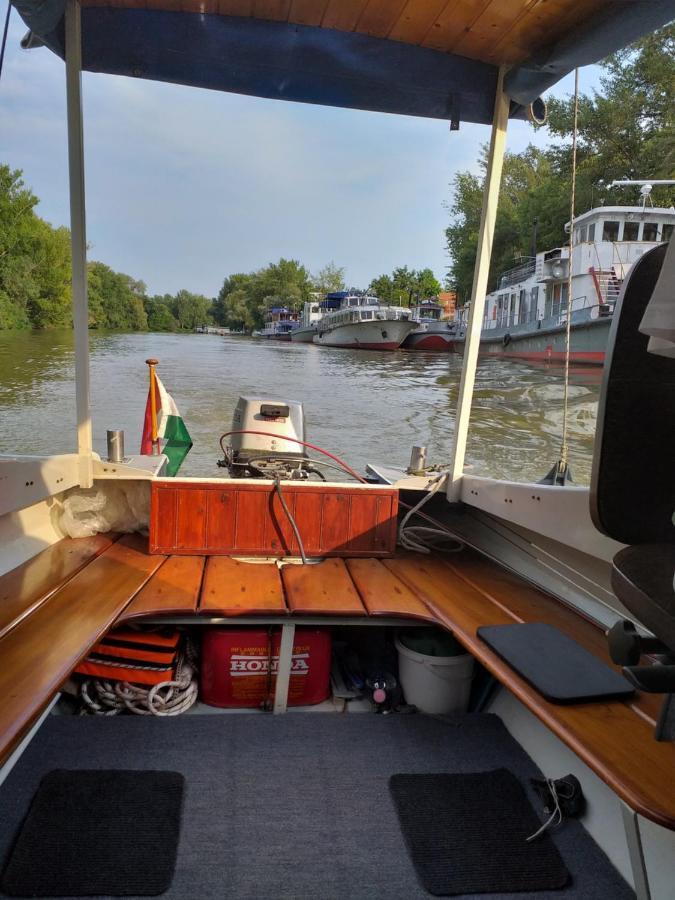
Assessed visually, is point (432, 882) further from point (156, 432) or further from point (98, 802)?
point (156, 432)

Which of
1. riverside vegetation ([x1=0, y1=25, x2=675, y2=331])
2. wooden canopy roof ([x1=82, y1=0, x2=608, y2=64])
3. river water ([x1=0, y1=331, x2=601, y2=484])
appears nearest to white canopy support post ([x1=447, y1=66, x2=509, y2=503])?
wooden canopy roof ([x1=82, y1=0, x2=608, y2=64])

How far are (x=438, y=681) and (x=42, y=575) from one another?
1.41 metres

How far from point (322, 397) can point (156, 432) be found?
9378mm

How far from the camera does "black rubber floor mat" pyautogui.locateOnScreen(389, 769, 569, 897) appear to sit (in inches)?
53.9

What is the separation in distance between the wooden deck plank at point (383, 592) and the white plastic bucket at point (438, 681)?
0.54 feet

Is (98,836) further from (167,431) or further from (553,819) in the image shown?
(167,431)

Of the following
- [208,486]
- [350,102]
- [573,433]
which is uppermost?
[350,102]

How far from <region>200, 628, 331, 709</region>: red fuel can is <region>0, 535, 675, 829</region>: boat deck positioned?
0.11 metres

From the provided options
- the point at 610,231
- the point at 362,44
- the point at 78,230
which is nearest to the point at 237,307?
the point at 610,231

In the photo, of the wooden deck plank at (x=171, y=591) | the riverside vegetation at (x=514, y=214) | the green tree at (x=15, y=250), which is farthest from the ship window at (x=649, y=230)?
the green tree at (x=15, y=250)

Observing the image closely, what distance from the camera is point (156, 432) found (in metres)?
3.58

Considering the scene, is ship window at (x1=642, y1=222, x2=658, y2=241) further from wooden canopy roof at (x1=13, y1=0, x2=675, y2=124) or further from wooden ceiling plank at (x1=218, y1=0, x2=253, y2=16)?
wooden ceiling plank at (x1=218, y1=0, x2=253, y2=16)

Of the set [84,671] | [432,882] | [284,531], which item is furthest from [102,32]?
[432,882]

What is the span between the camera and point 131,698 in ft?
6.29
